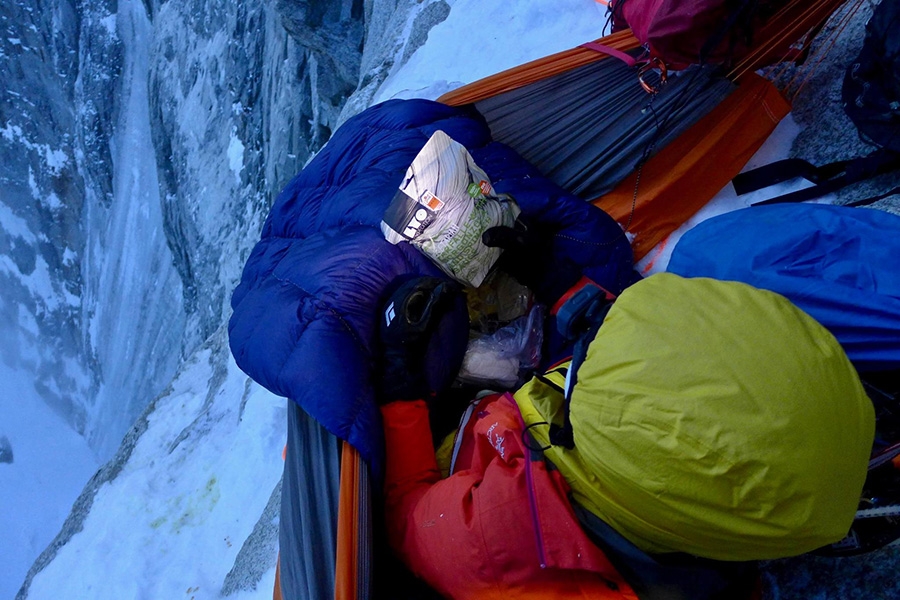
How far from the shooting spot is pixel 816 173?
6.24ft

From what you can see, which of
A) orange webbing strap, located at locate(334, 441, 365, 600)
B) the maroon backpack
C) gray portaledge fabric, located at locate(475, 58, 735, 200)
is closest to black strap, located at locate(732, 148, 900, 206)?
gray portaledge fabric, located at locate(475, 58, 735, 200)

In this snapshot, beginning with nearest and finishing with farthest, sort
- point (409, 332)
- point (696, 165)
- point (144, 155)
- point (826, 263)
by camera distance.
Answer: point (826, 263) < point (409, 332) < point (696, 165) < point (144, 155)

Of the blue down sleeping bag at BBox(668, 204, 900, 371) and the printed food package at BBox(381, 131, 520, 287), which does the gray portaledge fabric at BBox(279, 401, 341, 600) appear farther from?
the blue down sleeping bag at BBox(668, 204, 900, 371)

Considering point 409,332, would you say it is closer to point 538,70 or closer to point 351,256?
point 351,256

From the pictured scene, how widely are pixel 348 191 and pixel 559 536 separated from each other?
1269mm

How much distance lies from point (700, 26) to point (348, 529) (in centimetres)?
155

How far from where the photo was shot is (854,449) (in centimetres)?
80

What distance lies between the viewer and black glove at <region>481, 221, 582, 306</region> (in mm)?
1695

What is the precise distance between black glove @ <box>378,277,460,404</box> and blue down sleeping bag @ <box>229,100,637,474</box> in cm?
5

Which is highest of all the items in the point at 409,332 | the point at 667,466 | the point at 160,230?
the point at 160,230

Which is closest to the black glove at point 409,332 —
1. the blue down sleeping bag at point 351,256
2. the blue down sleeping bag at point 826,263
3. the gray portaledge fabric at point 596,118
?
the blue down sleeping bag at point 351,256

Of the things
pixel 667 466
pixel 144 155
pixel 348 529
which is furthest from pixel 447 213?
pixel 144 155

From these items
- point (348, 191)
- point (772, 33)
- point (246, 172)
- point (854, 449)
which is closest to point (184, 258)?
point (246, 172)

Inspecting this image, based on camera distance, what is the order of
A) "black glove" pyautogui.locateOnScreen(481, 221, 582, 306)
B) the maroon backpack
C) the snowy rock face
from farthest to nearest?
the snowy rock face, "black glove" pyautogui.locateOnScreen(481, 221, 582, 306), the maroon backpack
